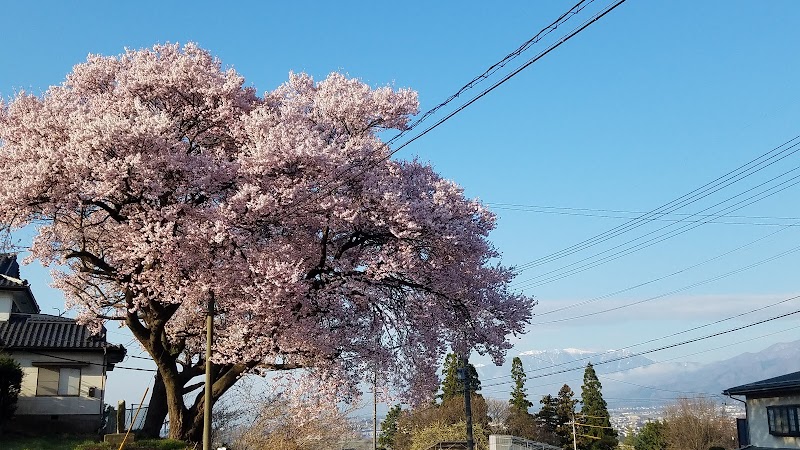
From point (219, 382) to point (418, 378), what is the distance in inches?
255

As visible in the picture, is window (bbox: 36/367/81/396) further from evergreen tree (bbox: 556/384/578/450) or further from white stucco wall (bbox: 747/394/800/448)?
evergreen tree (bbox: 556/384/578/450)

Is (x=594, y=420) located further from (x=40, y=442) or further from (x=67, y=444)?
(x=40, y=442)

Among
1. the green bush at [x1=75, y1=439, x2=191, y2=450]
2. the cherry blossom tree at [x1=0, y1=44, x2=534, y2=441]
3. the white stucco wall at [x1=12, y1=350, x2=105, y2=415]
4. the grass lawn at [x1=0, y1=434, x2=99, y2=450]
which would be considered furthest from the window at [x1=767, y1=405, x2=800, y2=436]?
the white stucco wall at [x1=12, y1=350, x2=105, y2=415]


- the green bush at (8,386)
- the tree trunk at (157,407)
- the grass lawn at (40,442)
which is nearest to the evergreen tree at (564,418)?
the tree trunk at (157,407)

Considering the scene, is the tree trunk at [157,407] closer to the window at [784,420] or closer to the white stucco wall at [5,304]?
the white stucco wall at [5,304]

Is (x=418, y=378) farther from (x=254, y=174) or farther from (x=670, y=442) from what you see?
(x=670, y=442)

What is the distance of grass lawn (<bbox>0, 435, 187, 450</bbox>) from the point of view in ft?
74.2

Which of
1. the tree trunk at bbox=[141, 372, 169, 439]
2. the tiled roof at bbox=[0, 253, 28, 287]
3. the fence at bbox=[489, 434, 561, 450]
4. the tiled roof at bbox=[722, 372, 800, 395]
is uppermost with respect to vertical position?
the tiled roof at bbox=[0, 253, 28, 287]

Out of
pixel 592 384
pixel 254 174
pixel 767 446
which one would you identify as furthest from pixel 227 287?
pixel 592 384

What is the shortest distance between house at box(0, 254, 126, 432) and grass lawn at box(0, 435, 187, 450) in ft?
10.1

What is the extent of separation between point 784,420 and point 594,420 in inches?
2169

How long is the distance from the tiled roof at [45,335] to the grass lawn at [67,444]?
479 centimetres

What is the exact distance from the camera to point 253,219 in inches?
807

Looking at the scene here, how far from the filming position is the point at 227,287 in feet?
67.4
